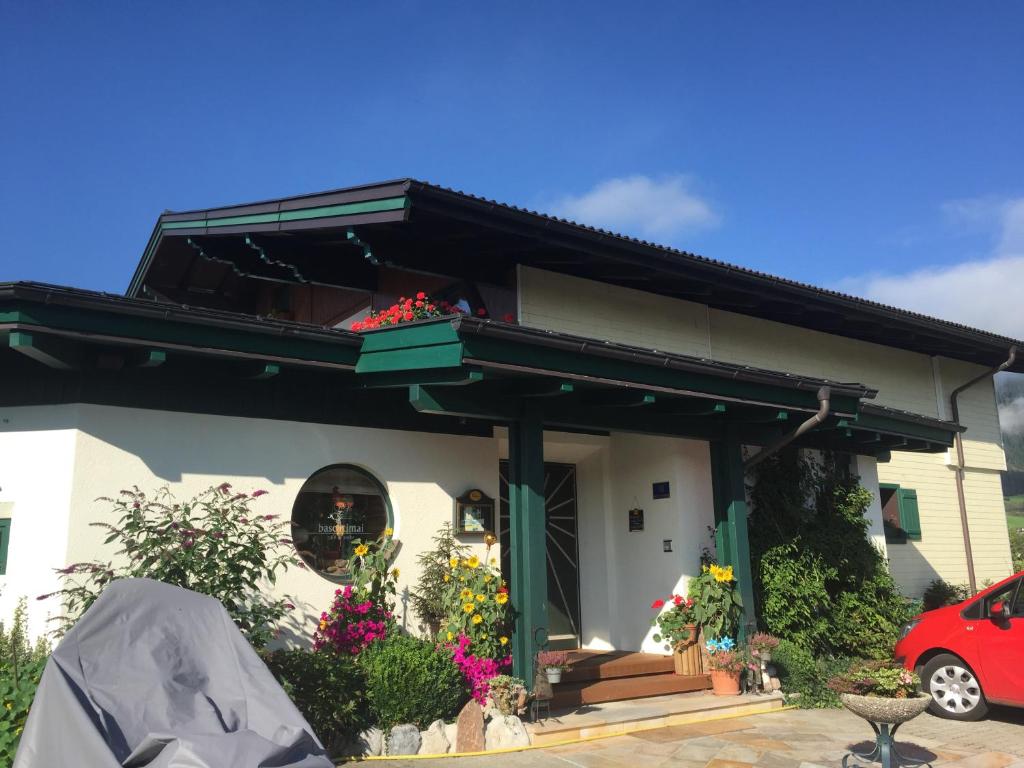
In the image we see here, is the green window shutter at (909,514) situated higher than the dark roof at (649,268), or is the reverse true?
the dark roof at (649,268)

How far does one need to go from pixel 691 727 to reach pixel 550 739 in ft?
4.81

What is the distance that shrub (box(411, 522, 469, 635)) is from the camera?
7.52 metres

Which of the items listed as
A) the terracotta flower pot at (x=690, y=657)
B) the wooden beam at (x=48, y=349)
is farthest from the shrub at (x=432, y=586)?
the wooden beam at (x=48, y=349)

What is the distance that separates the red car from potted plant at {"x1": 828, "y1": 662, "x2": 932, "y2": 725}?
228 cm

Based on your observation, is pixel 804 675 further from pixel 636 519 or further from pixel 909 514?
pixel 909 514

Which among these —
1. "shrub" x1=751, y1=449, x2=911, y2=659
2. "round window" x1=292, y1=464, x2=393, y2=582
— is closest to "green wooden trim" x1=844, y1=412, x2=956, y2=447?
"shrub" x1=751, y1=449, x2=911, y2=659

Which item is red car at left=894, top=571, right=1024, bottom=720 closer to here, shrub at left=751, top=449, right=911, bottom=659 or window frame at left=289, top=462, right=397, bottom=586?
shrub at left=751, top=449, right=911, bottom=659

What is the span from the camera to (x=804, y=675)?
8.45 metres

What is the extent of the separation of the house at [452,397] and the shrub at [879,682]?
2.54m

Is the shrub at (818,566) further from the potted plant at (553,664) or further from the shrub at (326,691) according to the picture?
the shrub at (326,691)

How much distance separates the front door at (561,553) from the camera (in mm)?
9938

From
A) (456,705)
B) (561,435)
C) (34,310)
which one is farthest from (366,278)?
(456,705)

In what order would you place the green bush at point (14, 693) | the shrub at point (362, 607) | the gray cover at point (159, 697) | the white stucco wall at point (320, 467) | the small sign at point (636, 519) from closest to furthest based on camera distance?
the gray cover at point (159, 697), the green bush at point (14, 693), the white stucco wall at point (320, 467), the shrub at point (362, 607), the small sign at point (636, 519)

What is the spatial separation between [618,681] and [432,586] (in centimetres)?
219
